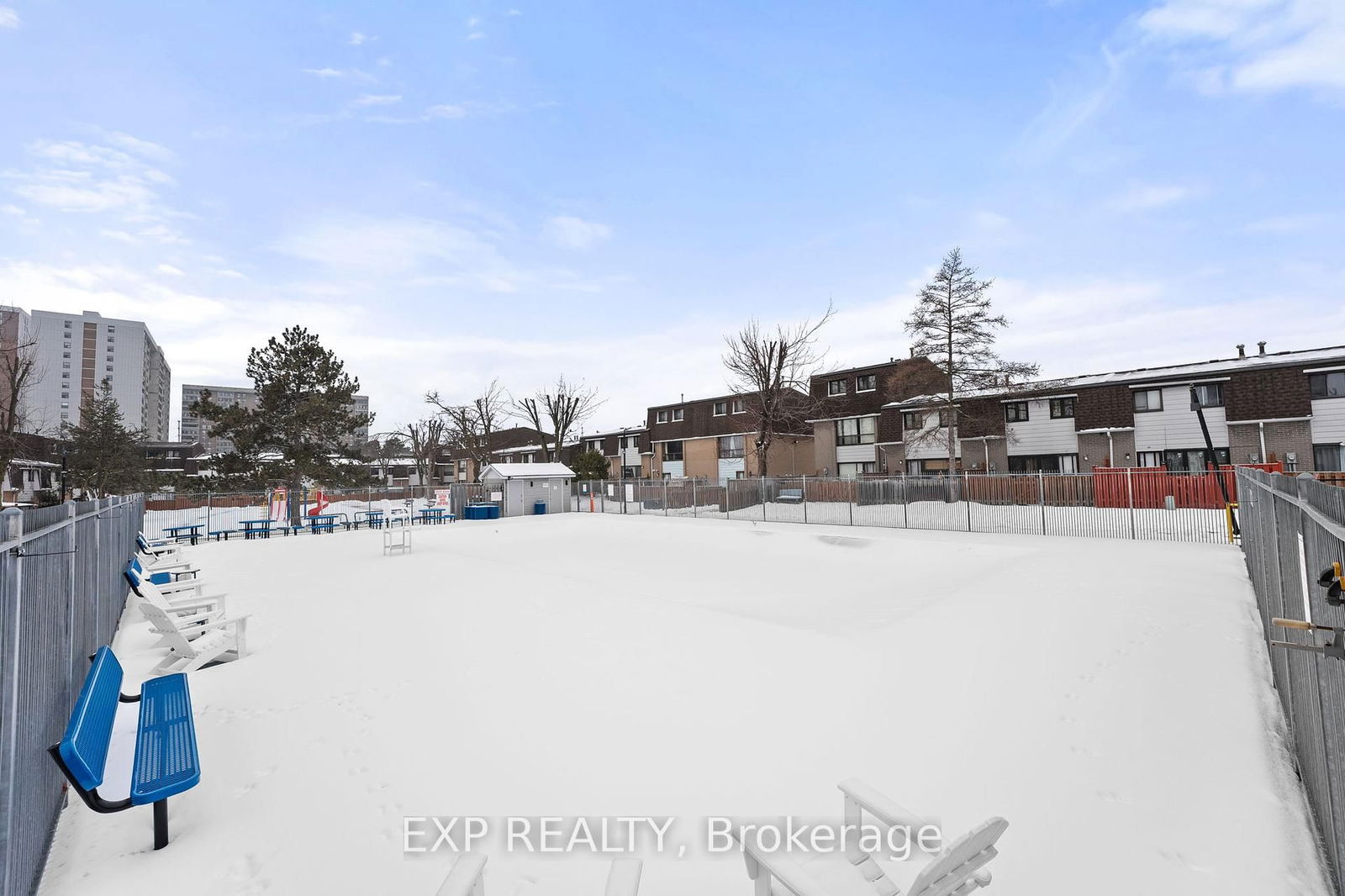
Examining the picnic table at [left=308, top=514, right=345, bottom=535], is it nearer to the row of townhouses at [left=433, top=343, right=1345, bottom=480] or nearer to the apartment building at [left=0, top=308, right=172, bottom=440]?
the row of townhouses at [left=433, top=343, right=1345, bottom=480]

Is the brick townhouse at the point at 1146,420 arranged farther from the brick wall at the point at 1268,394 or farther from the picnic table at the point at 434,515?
the picnic table at the point at 434,515

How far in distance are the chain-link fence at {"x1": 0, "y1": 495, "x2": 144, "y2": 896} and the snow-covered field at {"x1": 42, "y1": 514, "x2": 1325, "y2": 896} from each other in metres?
0.49

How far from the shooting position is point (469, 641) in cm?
826

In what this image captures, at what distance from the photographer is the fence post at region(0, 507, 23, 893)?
104 inches

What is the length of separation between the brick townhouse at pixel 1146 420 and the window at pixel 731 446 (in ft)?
40.7

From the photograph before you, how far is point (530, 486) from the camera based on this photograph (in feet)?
114

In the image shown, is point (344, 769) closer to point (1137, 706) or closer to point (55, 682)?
point (55, 682)

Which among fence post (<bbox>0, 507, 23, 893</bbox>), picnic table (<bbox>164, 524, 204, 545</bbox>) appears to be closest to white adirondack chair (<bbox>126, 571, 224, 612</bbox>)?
fence post (<bbox>0, 507, 23, 893</bbox>)

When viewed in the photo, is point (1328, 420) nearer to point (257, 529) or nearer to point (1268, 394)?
point (1268, 394)

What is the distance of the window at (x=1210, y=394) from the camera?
29.5 metres

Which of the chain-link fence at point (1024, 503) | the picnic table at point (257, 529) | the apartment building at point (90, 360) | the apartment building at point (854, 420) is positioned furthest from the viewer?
the apartment building at point (90, 360)

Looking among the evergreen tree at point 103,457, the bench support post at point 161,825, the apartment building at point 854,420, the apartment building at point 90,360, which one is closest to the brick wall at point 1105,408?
the apartment building at point 854,420

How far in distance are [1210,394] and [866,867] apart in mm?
37163

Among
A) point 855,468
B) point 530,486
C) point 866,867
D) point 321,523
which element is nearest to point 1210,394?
point 855,468
